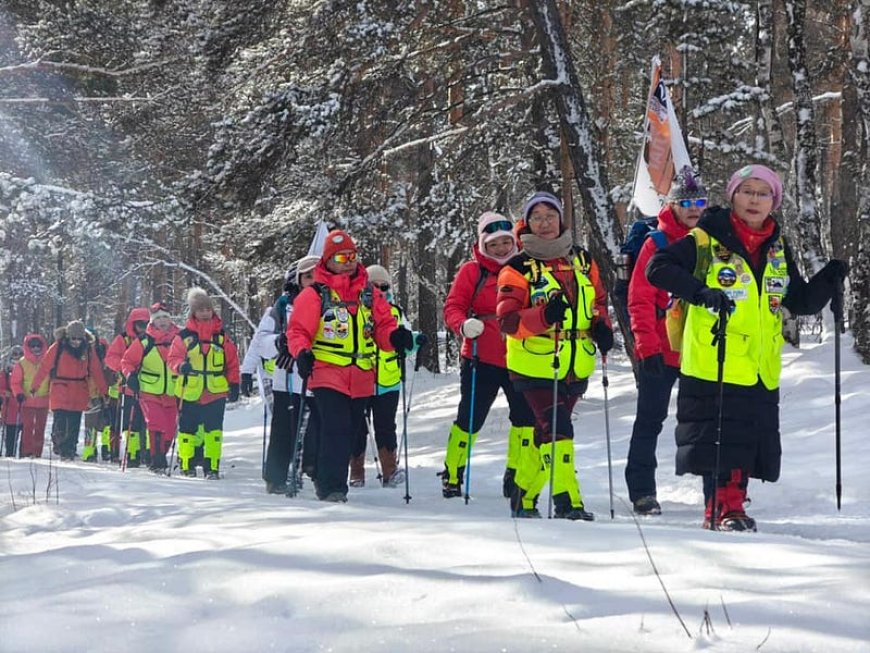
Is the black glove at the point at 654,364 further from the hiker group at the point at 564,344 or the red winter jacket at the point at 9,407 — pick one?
the red winter jacket at the point at 9,407

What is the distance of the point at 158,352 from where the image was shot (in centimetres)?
1255

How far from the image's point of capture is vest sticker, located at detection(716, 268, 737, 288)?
211 inches

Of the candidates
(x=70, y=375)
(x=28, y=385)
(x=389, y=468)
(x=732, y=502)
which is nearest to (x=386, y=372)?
(x=389, y=468)

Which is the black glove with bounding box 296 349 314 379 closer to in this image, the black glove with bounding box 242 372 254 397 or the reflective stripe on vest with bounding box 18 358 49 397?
the reflective stripe on vest with bounding box 18 358 49 397

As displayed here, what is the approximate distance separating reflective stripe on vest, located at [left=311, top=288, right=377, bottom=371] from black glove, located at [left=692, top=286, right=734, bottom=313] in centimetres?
274

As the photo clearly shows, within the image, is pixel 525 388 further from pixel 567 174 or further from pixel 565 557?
pixel 567 174

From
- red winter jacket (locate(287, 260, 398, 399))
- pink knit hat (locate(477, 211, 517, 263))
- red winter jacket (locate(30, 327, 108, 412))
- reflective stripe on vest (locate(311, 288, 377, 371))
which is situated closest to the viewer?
red winter jacket (locate(287, 260, 398, 399))

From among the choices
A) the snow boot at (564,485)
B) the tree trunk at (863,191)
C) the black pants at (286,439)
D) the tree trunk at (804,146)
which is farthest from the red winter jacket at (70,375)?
the snow boot at (564,485)

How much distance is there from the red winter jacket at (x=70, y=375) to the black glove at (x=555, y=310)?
35.8 ft

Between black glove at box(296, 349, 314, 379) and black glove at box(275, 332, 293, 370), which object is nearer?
black glove at box(296, 349, 314, 379)

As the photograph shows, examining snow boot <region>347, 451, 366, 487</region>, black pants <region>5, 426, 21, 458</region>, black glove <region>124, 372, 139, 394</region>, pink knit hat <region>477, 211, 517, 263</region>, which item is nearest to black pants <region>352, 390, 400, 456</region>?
snow boot <region>347, 451, 366, 487</region>

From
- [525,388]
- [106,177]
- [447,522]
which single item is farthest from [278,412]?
[106,177]

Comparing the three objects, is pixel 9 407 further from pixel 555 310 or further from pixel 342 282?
pixel 555 310

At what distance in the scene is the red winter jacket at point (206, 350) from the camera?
431 inches
